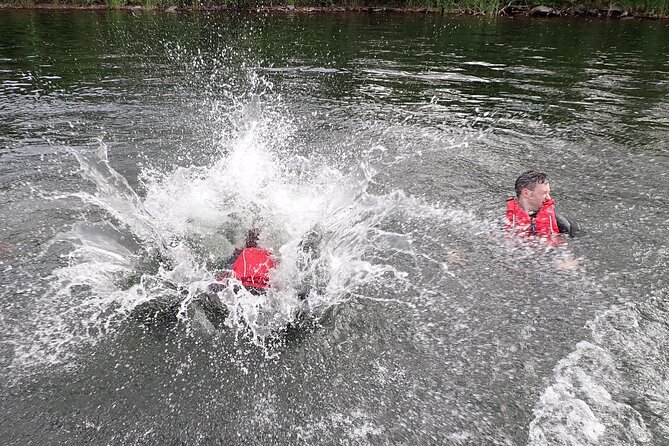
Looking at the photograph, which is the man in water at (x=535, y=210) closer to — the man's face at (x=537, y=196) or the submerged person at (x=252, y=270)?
the man's face at (x=537, y=196)

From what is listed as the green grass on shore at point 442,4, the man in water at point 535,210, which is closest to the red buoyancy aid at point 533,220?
the man in water at point 535,210

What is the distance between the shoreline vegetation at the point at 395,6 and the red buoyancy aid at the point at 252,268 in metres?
24.6

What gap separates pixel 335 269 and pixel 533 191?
2329 mm

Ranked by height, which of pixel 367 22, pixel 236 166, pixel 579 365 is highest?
pixel 367 22

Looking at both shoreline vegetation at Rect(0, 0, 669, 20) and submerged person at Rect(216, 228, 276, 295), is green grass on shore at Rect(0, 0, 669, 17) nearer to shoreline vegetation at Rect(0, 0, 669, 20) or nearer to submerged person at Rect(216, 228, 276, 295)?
shoreline vegetation at Rect(0, 0, 669, 20)

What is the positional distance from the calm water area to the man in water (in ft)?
0.62

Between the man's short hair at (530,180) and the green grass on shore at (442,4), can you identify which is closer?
the man's short hair at (530,180)

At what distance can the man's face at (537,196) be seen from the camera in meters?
5.46

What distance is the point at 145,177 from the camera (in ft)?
24.0

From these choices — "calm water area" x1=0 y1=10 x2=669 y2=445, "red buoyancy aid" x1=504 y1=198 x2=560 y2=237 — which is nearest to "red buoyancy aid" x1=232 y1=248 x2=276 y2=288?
"calm water area" x1=0 y1=10 x2=669 y2=445

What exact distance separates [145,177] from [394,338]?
4.77 meters

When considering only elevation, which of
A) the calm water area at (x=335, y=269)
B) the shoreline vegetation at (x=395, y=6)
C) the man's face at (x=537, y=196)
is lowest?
the calm water area at (x=335, y=269)

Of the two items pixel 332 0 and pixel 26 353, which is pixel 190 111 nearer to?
pixel 26 353

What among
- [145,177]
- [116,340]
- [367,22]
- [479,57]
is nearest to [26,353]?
[116,340]
